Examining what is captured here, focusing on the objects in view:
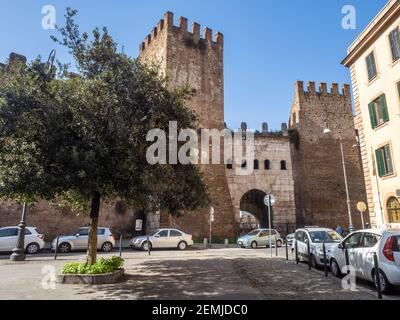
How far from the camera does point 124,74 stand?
891 cm

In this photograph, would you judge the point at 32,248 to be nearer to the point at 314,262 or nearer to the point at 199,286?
the point at 199,286

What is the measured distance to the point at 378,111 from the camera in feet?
55.4

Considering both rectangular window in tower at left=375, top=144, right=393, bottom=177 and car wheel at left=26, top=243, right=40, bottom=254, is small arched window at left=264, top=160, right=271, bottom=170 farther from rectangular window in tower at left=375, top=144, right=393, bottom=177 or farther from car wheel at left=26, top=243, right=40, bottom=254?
car wheel at left=26, top=243, right=40, bottom=254

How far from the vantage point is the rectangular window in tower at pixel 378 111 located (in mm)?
16031

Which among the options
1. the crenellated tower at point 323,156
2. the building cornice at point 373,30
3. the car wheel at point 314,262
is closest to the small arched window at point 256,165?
the crenellated tower at point 323,156

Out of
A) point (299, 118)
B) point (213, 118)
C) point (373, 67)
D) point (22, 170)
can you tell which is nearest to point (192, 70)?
point (213, 118)

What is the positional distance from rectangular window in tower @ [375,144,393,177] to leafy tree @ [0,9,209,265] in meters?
11.3

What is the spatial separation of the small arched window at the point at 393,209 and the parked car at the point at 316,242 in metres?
5.30

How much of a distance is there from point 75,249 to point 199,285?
1164cm

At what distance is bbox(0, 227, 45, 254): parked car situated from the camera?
15.6m

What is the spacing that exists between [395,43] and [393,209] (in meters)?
7.91

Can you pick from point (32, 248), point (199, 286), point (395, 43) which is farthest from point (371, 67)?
point (32, 248)

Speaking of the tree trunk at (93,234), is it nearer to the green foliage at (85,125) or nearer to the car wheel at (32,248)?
the green foliage at (85,125)

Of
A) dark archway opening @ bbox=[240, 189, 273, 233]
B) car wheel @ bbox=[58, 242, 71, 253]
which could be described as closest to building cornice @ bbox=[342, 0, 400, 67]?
dark archway opening @ bbox=[240, 189, 273, 233]
